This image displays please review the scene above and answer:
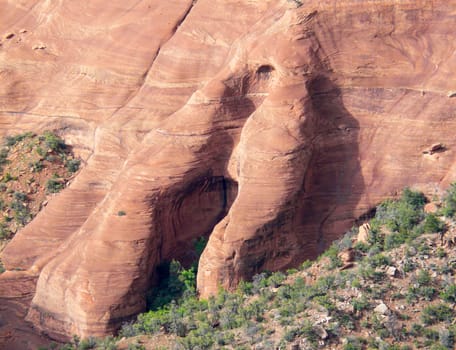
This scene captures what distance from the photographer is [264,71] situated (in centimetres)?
4144

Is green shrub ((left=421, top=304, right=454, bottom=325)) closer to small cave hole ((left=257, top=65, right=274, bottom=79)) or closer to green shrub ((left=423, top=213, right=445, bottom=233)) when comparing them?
green shrub ((left=423, top=213, right=445, bottom=233))

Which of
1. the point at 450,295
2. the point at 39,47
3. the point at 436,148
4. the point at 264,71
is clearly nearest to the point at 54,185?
the point at 39,47

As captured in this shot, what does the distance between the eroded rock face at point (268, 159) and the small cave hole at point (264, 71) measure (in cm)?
5

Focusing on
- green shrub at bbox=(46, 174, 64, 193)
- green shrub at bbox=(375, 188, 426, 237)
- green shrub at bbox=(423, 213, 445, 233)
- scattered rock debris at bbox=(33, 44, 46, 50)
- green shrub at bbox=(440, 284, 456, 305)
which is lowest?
green shrub at bbox=(440, 284, 456, 305)

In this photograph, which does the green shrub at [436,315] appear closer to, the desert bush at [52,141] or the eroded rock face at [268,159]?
the eroded rock face at [268,159]

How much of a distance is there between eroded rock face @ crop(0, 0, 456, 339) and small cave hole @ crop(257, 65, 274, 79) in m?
0.05

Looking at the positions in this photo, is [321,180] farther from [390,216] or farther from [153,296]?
[153,296]

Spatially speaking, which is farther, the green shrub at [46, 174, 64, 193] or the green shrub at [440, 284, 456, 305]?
the green shrub at [46, 174, 64, 193]

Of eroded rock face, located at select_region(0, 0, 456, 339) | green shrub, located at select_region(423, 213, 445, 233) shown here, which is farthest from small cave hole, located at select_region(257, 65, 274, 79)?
green shrub, located at select_region(423, 213, 445, 233)

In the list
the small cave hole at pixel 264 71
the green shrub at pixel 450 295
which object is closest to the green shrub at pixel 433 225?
the green shrub at pixel 450 295

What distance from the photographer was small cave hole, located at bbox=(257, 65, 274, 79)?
1625 inches

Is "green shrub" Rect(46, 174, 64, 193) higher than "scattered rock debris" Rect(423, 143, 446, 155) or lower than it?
lower

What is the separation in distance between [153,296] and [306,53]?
1005 cm

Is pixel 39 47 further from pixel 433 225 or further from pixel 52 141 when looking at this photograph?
pixel 433 225
